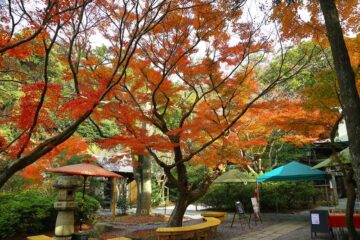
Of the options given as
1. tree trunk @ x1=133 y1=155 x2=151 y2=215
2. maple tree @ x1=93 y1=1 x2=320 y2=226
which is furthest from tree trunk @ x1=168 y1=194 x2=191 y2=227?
tree trunk @ x1=133 y1=155 x2=151 y2=215

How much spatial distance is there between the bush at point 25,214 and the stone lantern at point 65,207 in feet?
8.07

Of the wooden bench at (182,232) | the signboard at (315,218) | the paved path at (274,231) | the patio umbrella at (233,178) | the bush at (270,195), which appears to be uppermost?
the patio umbrella at (233,178)

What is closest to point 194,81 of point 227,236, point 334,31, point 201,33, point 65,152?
point 201,33

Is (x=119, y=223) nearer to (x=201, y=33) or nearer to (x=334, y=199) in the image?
(x=201, y=33)

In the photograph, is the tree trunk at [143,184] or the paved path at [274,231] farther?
the tree trunk at [143,184]

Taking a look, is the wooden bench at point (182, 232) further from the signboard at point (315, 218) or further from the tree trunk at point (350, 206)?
the tree trunk at point (350, 206)

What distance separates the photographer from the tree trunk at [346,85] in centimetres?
510

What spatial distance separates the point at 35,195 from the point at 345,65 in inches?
439

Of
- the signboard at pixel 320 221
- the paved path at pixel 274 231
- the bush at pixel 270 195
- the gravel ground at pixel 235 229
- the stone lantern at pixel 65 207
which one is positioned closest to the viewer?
the stone lantern at pixel 65 207

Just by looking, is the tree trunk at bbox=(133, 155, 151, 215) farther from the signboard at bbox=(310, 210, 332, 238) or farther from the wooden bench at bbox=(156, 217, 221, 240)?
the signboard at bbox=(310, 210, 332, 238)

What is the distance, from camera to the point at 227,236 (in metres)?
10.1

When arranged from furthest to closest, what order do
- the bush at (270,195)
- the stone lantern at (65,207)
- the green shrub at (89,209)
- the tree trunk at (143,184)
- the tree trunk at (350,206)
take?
the bush at (270,195) < the tree trunk at (143,184) < the green shrub at (89,209) < the stone lantern at (65,207) < the tree trunk at (350,206)

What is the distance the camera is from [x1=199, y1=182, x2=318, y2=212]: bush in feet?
56.7

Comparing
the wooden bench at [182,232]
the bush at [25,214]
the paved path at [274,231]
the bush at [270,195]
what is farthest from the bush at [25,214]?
the bush at [270,195]
